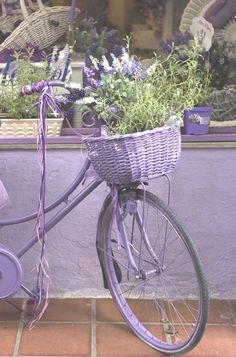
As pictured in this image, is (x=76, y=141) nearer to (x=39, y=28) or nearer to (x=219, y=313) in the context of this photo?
(x=39, y=28)

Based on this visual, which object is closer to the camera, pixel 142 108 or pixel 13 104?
pixel 142 108

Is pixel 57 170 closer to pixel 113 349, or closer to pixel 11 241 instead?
pixel 11 241

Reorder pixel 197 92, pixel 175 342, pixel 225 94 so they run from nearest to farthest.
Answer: pixel 175 342
pixel 197 92
pixel 225 94

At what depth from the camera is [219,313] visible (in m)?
3.96

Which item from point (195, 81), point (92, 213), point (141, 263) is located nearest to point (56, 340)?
point (141, 263)

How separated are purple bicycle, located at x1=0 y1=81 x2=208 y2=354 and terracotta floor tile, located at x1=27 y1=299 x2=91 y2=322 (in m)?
0.22

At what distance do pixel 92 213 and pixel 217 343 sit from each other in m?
1.00

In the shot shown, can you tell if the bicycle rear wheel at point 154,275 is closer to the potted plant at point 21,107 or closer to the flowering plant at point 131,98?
the flowering plant at point 131,98

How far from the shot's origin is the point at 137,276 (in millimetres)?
3381

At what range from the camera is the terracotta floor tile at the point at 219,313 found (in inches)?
152

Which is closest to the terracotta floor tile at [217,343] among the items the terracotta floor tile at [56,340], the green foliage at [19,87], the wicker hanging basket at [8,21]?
the terracotta floor tile at [56,340]

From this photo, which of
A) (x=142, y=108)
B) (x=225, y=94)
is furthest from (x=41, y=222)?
(x=225, y=94)

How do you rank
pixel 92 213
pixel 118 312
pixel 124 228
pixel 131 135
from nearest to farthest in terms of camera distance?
pixel 131 135, pixel 124 228, pixel 118 312, pixel 92 213

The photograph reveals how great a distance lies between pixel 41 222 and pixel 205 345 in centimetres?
104
